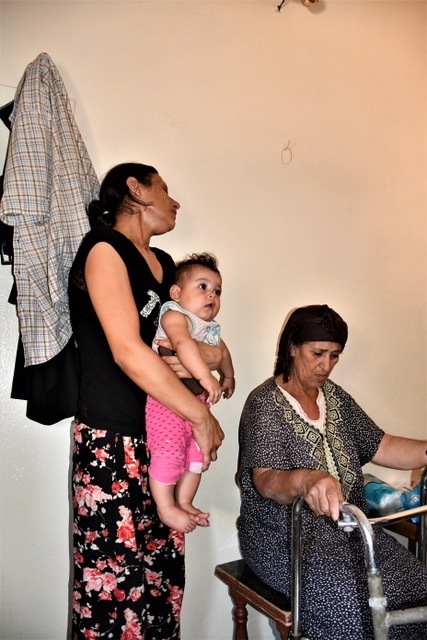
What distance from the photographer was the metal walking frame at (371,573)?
1089 mm

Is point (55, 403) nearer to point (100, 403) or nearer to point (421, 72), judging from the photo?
point (100, 403)

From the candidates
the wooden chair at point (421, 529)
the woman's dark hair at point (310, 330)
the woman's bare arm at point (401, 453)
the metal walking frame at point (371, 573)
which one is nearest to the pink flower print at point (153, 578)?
the metal walking frame at point (371, 573)

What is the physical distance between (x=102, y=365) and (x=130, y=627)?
0.66 meters

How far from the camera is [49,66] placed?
179cm

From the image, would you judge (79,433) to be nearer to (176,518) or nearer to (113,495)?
(113,495)

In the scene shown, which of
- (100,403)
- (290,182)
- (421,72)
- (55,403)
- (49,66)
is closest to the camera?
(100,403)

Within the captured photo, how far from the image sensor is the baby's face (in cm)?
174

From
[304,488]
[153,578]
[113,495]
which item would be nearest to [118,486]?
[113,495]

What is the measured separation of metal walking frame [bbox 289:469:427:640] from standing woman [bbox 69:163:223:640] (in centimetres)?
33

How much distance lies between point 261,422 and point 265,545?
39 cm

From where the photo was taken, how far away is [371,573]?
1.10m

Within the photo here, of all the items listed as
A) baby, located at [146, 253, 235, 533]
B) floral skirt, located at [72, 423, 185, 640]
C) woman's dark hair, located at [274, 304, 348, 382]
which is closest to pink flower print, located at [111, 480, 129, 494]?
floral skirt, located at [72, 423, 185, 640]

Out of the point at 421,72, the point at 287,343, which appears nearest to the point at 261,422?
the point at 287,343

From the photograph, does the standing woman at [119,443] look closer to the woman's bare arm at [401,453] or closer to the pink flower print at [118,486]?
the pink flower print at [118,486]
